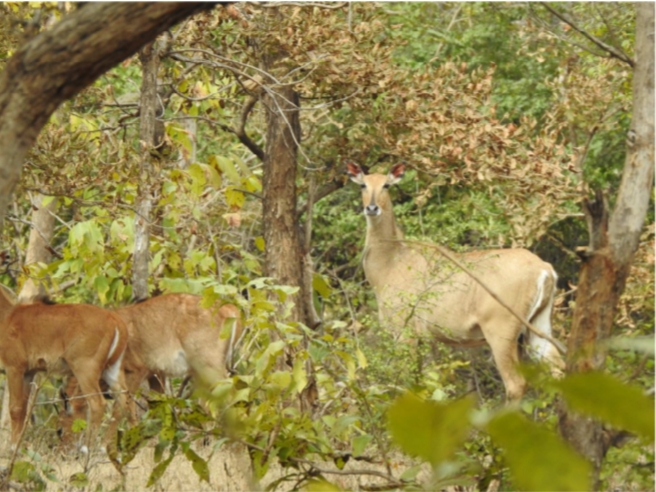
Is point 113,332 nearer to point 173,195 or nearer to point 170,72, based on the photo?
point 173,195

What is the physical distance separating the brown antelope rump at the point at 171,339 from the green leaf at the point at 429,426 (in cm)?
661

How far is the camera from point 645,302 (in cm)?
801

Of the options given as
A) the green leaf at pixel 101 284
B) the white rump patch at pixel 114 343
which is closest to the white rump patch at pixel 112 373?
the white rump patch at pixel 114 343

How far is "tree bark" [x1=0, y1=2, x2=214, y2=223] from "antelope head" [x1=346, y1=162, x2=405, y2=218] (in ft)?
23.5

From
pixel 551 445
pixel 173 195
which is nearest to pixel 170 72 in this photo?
pixel 173 195

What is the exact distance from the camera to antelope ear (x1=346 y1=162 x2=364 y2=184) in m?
8.19

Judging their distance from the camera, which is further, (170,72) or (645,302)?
(645,302)

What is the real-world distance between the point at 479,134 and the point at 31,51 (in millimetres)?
4736

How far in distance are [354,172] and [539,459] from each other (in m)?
8.11

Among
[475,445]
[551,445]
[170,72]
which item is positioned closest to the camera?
[551,445]

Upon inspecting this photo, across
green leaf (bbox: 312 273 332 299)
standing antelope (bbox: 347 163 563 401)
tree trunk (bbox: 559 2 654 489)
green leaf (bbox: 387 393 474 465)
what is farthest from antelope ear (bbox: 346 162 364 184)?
green leaf (bbox: 387 393 474 465)

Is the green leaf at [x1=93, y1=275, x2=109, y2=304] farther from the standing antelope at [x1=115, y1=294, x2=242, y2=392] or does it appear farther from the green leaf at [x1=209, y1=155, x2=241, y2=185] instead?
the green leaf at [x1=209, y1=155, x2=241, y2=185]

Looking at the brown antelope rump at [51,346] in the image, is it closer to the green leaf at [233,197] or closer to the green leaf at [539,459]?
the green leaf at [233,197]

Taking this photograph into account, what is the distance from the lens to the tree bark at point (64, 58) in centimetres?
198
